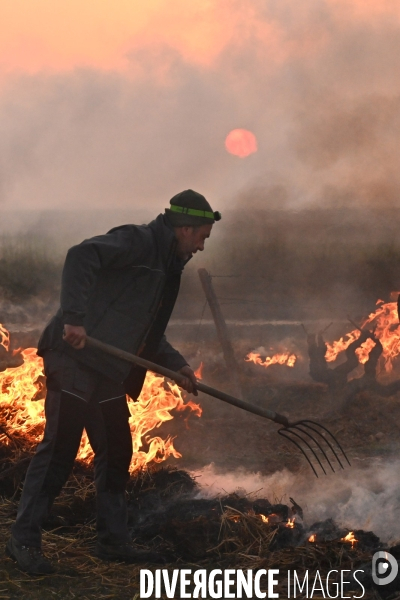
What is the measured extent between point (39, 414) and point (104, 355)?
8.47 ft

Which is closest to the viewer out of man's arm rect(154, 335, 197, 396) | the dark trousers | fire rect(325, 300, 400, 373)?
the dark trousers

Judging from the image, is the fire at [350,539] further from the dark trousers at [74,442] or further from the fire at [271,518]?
the dark trousers at [74,442]

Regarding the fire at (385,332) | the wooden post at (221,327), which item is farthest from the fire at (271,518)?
the fire at (385,332)

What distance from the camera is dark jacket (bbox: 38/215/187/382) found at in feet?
13.3

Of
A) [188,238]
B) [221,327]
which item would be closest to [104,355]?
[188,238]

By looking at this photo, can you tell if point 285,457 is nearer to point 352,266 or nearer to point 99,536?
point 99,536

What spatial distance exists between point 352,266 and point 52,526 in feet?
41.1

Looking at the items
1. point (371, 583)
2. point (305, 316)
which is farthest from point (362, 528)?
point (305, 316)

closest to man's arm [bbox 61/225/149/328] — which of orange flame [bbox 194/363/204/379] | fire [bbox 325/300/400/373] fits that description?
orange flame [bbox 194/363/204/379]

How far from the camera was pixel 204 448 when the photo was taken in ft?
25.5

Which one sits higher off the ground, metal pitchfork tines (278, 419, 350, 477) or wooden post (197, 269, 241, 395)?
wooden post (197, 269, 241, 395)

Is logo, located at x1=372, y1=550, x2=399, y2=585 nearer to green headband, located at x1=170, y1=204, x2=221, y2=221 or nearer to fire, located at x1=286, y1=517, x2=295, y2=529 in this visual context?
fire, located at x1=286, y1=517, x2=295, y2=529

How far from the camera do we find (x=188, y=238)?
457 cm

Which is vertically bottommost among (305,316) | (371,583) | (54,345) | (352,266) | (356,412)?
(371,583)
